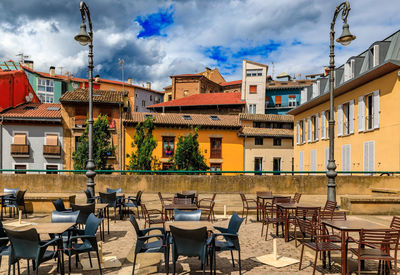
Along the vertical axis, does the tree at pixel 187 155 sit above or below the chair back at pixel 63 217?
above

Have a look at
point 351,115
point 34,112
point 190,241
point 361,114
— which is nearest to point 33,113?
point 34,112

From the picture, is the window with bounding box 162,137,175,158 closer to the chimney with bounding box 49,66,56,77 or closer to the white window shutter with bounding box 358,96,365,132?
the white window shutter with bounding box 358,96,365,132

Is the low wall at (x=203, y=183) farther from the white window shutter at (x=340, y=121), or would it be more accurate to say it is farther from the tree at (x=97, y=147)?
the tree at (x=97, y=147)

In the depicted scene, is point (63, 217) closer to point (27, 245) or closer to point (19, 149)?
point (27, 245)

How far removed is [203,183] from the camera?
634 inches

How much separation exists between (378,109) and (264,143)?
18.8 m

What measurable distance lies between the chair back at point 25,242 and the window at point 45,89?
→ 54.6 meters

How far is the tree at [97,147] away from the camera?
100 feet

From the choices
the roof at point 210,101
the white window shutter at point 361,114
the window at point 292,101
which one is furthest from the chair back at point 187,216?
the window at point 292,101

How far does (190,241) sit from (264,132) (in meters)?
33.0

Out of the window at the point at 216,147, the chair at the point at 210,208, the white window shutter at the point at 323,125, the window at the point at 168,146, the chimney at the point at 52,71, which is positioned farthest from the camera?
the chimney at the point at 52,71

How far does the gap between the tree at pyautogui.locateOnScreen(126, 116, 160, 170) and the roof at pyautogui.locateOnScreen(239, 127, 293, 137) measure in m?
10.5

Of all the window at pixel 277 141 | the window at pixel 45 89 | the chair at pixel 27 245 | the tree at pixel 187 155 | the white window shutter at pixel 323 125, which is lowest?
the chair at pixel 27 245

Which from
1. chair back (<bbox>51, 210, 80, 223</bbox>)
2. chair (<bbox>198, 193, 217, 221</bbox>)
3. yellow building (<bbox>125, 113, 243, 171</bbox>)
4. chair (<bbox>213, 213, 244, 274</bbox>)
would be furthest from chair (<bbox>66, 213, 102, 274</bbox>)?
yellow building (<bbox>125, 113, 243, 171</bbox>)
